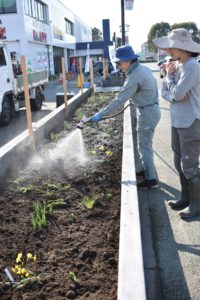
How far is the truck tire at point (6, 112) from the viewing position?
1043 cm

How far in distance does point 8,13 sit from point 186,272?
2878 cm

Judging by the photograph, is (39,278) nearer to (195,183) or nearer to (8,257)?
(8,257)

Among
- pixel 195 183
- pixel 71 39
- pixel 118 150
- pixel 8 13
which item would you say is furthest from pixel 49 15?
pixel 195 183

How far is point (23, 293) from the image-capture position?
2.51 metres

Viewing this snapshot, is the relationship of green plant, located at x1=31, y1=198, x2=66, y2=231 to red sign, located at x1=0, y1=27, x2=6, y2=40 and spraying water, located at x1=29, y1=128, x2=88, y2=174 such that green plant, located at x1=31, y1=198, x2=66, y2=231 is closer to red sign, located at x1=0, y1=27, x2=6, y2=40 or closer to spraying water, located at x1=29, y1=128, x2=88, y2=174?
spraying water, located at x1=29, y1=128, x2=88, y2=174

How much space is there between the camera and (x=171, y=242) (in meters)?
3.75

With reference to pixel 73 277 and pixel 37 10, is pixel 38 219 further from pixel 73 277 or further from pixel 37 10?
pixel 37 10

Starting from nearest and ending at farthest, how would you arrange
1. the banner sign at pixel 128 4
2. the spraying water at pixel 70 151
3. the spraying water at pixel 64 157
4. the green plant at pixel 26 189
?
the green plant at pixel 26 189
the spraying water at pixel 64 157
the spraying water at pixel 70 151
the banner sign at pixel 128 4

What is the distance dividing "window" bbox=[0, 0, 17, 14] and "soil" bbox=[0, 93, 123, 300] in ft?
82.8

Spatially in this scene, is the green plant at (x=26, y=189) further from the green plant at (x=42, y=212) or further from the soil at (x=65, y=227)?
the green plant at (x=42, y=212)

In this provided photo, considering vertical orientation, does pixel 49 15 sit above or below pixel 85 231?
above

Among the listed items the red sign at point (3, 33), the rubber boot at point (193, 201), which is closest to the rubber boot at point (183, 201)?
the rubber boot at point (193, 201)

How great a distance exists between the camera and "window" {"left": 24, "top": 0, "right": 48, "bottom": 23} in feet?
99.3

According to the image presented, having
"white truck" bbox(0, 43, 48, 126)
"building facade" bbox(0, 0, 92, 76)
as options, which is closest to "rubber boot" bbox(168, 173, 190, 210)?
"white truck" bbox(0, 43, 48, 126)
